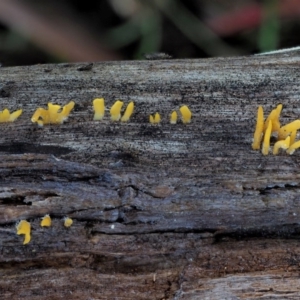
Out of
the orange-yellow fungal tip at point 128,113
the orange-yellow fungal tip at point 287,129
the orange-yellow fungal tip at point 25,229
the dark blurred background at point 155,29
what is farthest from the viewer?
the dark blurred background at point 155,29

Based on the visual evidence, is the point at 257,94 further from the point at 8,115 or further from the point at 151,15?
the point at 151,15

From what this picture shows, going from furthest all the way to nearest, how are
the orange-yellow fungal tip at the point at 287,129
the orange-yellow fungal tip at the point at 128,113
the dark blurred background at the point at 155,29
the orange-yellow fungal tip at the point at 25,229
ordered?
the dark blurred background at the point at 155,29 < the orange-yellow fungal tip at the point at 128,113 < the orange-yellow fungal tip at the point at 287,129 < the orange-yellow fungal tip at the point at 25,229

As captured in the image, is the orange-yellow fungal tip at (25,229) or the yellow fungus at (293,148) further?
the yellow fungus at (293,148)

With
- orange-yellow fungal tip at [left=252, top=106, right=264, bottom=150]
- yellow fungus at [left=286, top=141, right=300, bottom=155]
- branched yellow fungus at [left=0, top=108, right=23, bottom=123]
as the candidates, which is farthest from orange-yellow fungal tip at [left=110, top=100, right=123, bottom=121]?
yellow fungus at [left=286, top=141, right=300, bottom=155]

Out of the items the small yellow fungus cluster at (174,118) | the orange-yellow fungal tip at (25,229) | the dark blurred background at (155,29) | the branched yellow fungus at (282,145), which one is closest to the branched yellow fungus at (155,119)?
the small yellow fungus cluster at (174,118)

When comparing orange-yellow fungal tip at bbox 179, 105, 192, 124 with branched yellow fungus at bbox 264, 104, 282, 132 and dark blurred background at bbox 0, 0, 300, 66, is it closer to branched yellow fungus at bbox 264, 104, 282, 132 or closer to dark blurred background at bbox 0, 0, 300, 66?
branched yellow fungus at bbox 264, 104, 282, 132

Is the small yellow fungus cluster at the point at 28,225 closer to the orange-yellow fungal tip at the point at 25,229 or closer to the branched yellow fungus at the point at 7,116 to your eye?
the orange-yellow fungal tip at the point at 25,229

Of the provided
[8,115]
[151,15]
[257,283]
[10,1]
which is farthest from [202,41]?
[257,283]
